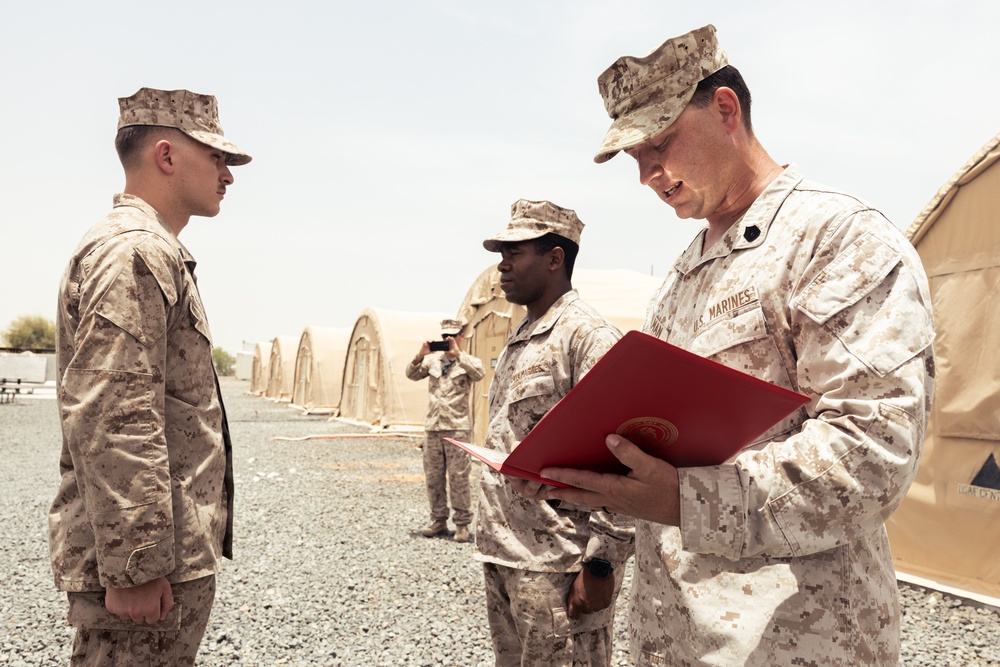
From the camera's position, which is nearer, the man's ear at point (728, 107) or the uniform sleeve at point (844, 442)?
the uniform sleeve at point (844, 442)

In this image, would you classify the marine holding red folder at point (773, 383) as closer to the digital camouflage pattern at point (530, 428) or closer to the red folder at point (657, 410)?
the red folder at point (657, 410)

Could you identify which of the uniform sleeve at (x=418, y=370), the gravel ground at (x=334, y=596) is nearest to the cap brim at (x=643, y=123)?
the gravel ground at (x=334, y=596)

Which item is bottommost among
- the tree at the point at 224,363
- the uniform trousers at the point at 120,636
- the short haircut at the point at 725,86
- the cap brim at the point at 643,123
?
the tree at the point at 224,363

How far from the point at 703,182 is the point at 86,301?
1.58 m

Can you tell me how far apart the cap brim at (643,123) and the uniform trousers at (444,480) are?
5.50 meters

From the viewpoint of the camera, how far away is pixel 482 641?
4.28 m

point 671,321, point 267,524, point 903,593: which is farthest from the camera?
point 267,524

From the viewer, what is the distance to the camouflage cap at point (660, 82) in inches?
59.7

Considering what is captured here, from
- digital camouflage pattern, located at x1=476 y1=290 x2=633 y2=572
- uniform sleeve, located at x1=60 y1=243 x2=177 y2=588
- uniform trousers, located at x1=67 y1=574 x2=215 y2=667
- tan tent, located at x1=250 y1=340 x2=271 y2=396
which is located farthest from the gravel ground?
tan tent, located at x1=250 y1=340 x2=271 y2=396

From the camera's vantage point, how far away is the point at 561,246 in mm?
3027

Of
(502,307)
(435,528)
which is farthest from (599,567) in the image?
(502,307)

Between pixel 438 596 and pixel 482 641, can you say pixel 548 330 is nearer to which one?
pixel 482 641

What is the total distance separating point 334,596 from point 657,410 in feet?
14.8

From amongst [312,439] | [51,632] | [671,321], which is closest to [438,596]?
[51,632]
